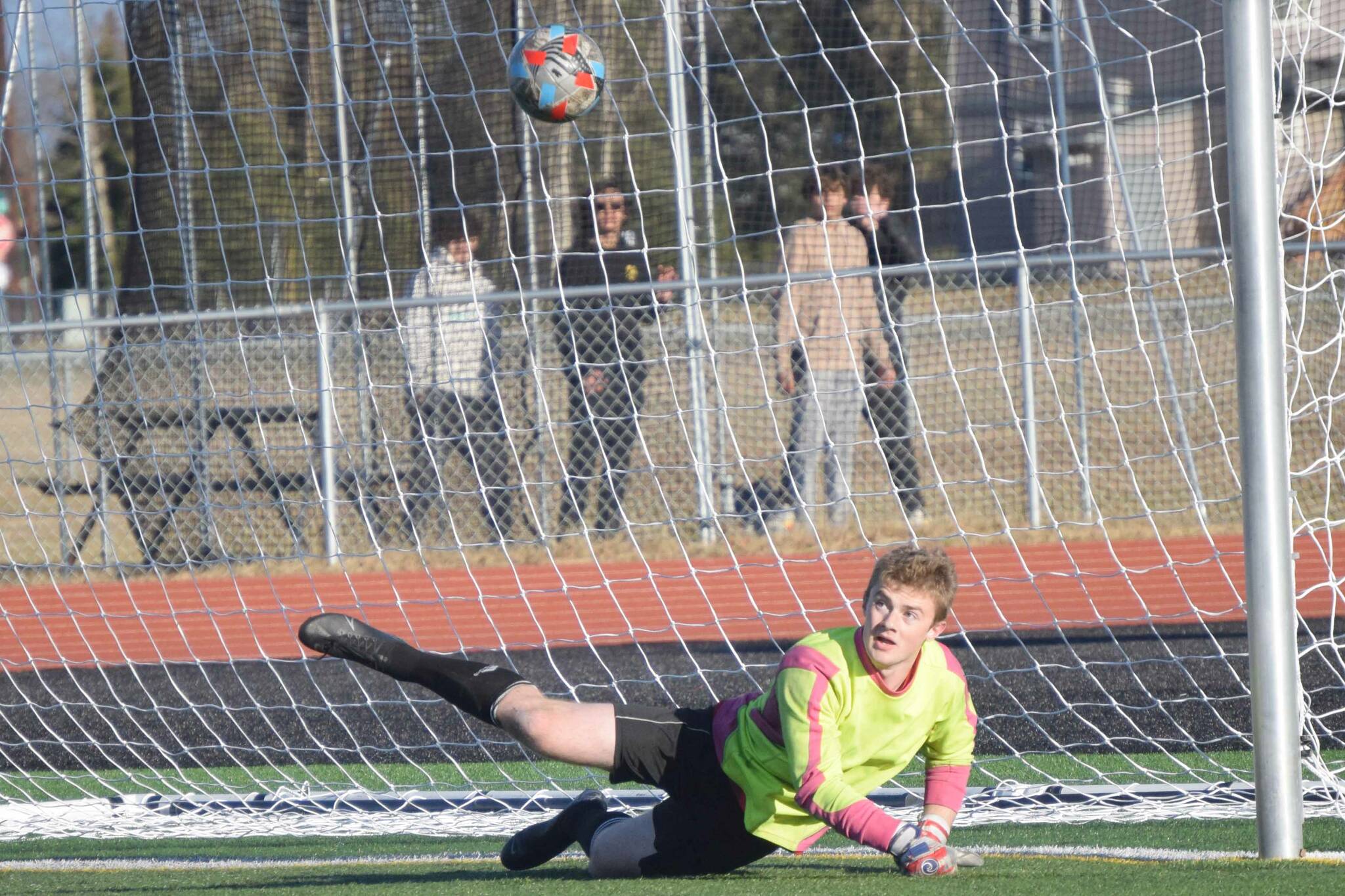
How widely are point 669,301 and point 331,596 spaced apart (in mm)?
2566

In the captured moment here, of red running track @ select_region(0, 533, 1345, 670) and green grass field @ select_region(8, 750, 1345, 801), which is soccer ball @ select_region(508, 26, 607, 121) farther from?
red running track @ select_region(0, 533, 1345, 670)

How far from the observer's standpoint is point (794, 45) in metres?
8.06

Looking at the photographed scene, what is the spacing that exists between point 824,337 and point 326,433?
10.9ft

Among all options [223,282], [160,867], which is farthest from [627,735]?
[223,282]

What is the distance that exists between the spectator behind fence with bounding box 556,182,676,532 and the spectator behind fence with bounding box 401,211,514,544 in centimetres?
43

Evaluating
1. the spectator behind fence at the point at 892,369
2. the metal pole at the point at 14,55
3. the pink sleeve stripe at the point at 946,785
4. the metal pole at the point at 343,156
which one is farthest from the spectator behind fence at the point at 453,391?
the pink sleeve stripe at the point at 946,785

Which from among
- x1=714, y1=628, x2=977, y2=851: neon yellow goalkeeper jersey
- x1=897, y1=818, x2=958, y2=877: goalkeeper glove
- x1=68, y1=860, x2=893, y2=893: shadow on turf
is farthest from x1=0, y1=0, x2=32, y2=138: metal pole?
x1=897, y1=818, x2=958, y2=877: goalkeeper glove

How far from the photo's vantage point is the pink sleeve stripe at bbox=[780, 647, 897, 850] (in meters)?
2.77

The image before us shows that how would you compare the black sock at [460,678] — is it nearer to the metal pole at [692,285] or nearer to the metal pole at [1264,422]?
the metal pole at [1264,422]

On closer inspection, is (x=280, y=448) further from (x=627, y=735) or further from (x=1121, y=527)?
(x=1121, y=527)

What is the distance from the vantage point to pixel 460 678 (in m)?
3.35

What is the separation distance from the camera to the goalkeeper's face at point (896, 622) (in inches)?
113

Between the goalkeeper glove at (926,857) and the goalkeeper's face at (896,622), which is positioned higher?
the goalkeeper's face at (896,622)

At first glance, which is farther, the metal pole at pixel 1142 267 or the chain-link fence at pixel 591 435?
the chain-link fence at pixel 591 435
